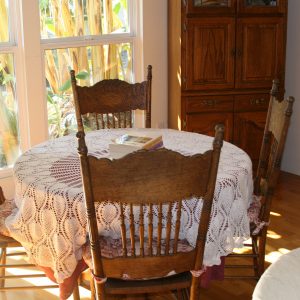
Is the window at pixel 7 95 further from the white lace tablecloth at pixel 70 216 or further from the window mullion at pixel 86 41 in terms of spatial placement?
the white lace tablecloth at pixel 70 216

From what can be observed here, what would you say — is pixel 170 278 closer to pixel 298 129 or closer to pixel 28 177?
pixel 28 177

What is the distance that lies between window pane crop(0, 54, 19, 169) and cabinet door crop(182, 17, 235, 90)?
122cm

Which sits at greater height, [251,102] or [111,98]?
[111,98]

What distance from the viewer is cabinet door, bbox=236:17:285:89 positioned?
3988 mm

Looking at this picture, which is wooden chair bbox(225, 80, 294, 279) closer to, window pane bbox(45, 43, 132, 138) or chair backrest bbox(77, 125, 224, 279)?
chair backrest bbox(77, 125, 224, 279)

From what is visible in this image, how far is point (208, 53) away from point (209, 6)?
33cm

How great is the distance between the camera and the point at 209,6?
3.86 m

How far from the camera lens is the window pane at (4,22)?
3.55 m

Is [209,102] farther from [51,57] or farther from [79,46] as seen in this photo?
[51,57]

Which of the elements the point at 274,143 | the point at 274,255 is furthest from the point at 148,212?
the point at 274,255

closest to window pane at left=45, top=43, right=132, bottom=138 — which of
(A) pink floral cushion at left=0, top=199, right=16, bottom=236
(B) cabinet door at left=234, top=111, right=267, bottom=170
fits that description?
(B) cabinet door at left=234, top=111, right=267, bottom=170

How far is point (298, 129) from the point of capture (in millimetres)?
4457

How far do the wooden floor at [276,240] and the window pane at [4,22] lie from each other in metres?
1.73

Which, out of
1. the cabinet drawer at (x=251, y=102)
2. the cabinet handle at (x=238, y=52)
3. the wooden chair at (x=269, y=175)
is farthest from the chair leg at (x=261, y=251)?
the cabinet handle at (x=238, y=52)
